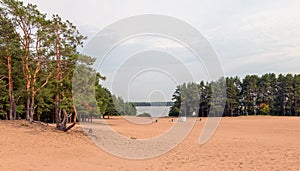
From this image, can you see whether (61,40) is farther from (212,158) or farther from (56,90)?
(212,158)

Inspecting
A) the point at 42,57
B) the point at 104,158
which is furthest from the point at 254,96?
the point at 104,158

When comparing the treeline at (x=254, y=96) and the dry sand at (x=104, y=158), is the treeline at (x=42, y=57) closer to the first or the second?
the dry sand at (x=104, y=158)

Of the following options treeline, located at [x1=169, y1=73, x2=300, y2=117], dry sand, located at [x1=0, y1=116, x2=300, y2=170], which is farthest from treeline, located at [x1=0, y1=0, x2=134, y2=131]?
treeline, located at [x1=169, y1=73, x2=300, y2=117]

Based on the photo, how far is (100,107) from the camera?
2064 centimetres

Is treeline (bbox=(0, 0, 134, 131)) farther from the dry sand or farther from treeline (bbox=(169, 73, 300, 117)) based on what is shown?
treeline (bbox=(169, 73, 300, 117))

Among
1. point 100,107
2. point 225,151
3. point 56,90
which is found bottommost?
point 225,151

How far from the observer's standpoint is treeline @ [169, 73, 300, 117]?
2549 inches

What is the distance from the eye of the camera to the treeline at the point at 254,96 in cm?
6475

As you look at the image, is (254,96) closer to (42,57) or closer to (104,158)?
(42,57)

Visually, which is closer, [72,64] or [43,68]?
[72,64]

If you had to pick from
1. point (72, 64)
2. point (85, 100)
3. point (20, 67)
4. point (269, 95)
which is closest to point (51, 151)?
point (85, 100)

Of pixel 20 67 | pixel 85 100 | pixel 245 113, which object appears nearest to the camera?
pixel 85 100

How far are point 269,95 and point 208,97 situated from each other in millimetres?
15931

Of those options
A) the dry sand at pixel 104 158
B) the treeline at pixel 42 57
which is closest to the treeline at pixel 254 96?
the treeline at pixel 42 57
